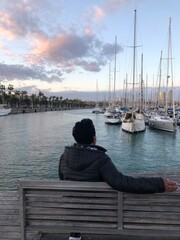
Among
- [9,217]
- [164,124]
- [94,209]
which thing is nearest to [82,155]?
[94,209]

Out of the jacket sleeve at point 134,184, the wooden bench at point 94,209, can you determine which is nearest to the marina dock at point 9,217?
the wooden bench at point 94,209

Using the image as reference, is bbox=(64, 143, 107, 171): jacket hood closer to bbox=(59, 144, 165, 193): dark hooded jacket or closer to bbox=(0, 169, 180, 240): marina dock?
bbox=(59, 144, 165, 193): dark hooded jacket

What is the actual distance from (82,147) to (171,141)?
104 feet

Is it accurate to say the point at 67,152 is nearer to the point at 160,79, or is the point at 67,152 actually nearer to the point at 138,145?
the point at 138,145

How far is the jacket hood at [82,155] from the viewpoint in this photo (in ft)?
10.5

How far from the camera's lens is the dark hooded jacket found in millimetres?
3062

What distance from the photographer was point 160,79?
178 feet

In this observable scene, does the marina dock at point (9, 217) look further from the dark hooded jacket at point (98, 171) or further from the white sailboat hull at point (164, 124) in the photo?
the white sailboat hull at point (164, 124)

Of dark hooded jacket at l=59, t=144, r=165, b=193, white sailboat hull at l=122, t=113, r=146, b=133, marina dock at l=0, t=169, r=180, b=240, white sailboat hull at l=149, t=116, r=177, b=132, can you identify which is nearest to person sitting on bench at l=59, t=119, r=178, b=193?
dark hooded jacket at l=59, t=144, r=165, b=193

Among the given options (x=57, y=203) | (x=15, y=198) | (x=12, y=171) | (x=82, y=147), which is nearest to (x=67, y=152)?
(x=82, y=147)

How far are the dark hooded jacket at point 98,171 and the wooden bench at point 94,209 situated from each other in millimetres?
112

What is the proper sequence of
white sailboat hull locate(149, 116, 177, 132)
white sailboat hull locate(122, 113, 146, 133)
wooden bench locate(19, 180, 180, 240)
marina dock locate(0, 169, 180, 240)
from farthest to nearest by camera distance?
white sailboat hull locate(149, 116, 177, 132) < white sailboat hull locate(122, 113, 146, 133) < marina dock locate(0, 169, 180, 240) < wooden bench locate(19, 180, 180, 240)

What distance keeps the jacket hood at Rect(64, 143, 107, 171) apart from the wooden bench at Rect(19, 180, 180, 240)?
20 centimetres

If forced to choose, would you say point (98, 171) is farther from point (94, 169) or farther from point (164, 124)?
point (164, 124)
